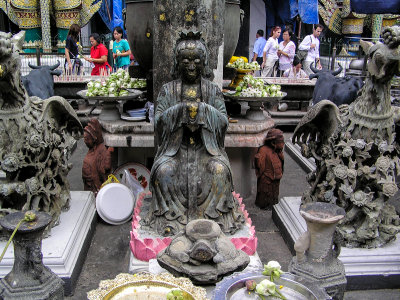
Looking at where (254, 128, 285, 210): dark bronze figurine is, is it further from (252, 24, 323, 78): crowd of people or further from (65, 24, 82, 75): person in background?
(65, 24, 82, 75): person in background

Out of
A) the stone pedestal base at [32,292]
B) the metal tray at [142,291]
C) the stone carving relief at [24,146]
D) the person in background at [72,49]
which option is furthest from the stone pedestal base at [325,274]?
the person in background at [72,49]

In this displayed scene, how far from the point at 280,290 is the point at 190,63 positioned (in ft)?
7.50

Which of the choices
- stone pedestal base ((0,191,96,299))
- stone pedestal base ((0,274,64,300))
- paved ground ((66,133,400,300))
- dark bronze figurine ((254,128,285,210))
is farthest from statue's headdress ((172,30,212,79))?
stone pedestal base ((0,274,64,300))

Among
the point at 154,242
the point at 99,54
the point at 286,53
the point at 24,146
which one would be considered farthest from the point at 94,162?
the point at 286,53

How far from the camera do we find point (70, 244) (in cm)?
407

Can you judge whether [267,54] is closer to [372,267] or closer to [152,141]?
[152,141]

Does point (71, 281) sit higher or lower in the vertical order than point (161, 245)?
lower

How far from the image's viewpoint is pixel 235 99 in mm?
6020

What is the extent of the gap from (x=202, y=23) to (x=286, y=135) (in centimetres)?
468

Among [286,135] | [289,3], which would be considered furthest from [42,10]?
[286,135]

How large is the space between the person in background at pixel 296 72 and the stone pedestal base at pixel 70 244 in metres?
7.25

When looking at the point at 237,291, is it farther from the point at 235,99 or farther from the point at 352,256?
the point at 235,99

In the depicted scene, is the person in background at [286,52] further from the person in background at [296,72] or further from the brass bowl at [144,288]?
the brass bowl at [144,288]

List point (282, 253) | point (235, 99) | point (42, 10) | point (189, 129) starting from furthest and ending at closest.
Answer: point (42, 10), point (235, 99), point (282, 253), point (189, 129)
